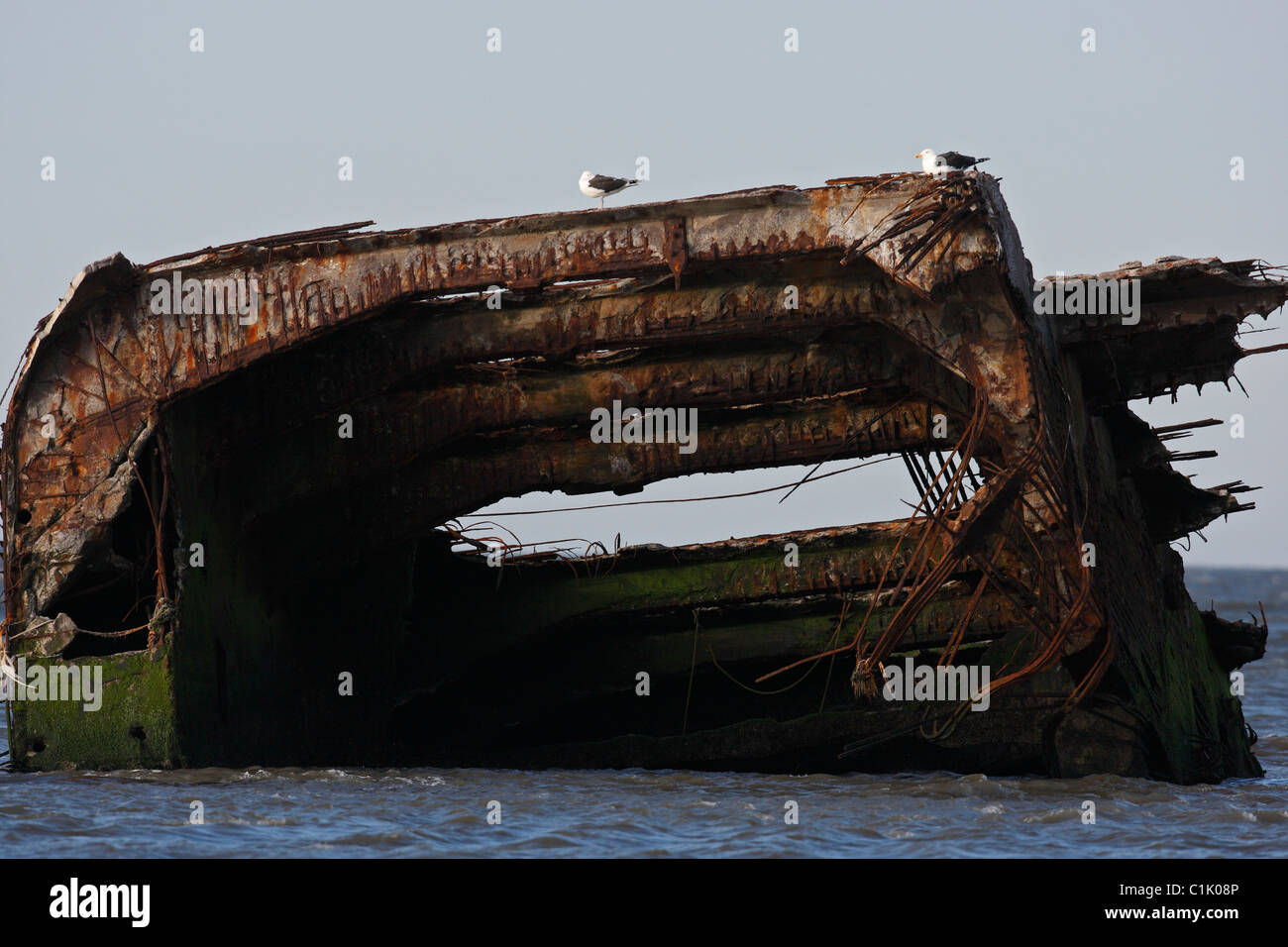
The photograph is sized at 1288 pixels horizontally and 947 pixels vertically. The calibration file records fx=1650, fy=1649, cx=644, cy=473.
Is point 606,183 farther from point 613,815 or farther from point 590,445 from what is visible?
point 613,815

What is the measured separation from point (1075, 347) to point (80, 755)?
6906 millimetres

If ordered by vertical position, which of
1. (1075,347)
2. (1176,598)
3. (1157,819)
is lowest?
(1157,819)

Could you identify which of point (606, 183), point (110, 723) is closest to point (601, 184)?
point (606, 183)

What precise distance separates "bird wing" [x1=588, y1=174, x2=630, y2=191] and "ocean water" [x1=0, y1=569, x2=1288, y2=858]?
12.4 feet

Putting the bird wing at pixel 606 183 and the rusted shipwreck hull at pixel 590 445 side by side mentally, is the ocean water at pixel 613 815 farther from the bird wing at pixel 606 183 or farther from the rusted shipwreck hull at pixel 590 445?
the bird wing at pixel 606 183

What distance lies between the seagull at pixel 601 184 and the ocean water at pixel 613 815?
3742 mm

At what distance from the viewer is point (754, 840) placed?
798 centimetres

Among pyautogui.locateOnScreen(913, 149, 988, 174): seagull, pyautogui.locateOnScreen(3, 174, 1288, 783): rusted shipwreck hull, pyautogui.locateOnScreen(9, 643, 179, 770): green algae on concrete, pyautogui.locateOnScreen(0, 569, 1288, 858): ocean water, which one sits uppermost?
pyautogui.locateOnScreen(913, 149, 988, 174): seagull

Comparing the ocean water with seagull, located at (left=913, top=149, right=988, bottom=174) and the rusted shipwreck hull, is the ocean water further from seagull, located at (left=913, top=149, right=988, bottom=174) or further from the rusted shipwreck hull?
seagull, located at (left=913, top=149, right=988, bottom=174)

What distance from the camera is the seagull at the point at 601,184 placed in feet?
34.1

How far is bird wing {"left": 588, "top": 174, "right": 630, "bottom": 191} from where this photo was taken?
10383 mm

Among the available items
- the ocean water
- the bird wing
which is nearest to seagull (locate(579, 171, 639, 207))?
the bird wing
